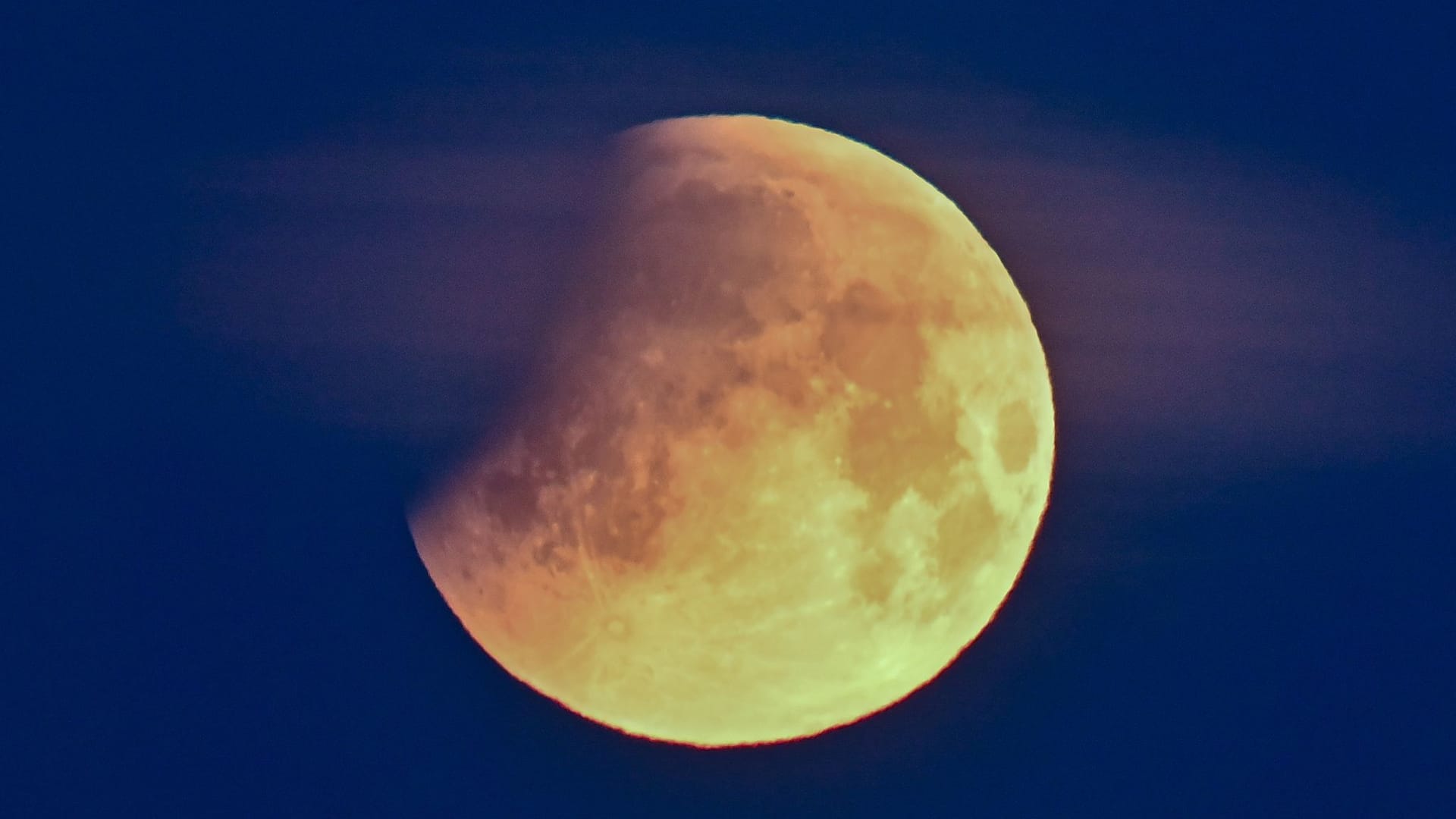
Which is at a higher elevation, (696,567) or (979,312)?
(979,312)

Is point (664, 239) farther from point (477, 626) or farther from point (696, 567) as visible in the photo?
point (477, 626)

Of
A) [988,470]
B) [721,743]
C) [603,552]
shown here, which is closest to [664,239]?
[603,552]

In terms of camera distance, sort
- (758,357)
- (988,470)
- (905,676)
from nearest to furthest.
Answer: (758,357) → (988,470) → (905,676)

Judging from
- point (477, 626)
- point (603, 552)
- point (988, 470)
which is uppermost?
point (988, 470)

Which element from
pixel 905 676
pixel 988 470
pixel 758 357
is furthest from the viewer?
pixel 905 676

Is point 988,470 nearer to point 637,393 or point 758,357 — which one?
point 758,357

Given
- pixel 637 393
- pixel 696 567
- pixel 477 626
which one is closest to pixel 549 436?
pixel 637 393

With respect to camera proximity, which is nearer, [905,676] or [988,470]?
[988,470]
